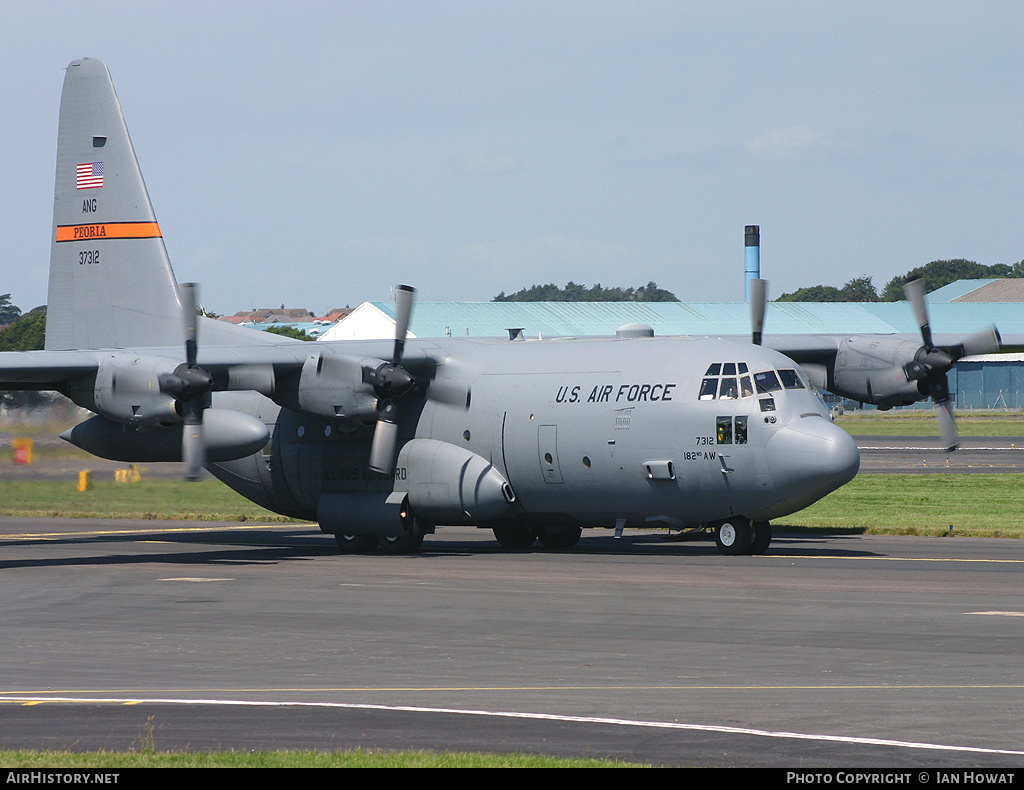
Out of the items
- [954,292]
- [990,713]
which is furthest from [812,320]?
[990,713]

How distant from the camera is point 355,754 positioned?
32.3 feet

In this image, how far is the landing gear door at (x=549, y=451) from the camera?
2703cm

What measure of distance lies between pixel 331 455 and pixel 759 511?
364 inches

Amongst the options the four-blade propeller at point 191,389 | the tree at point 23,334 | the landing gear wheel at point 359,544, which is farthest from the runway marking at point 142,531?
the tree at point 23,334

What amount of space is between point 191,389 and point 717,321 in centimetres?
8656

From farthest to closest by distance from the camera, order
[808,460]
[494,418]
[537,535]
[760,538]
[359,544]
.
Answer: [537,535] < [359,544] < [494,418] < [760,538] < [808,460]

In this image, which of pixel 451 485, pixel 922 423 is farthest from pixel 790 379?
pixel 922 423

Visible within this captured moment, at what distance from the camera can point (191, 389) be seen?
1008 inches

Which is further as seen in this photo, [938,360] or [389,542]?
[389,542]

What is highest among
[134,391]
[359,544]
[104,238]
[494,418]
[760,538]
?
[104,238]

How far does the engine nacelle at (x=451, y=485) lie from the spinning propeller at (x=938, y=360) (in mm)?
8739

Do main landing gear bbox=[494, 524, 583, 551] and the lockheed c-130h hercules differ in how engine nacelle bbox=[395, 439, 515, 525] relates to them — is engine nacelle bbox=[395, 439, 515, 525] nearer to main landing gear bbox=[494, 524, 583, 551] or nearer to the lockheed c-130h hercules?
the lockheed c-130h hercules

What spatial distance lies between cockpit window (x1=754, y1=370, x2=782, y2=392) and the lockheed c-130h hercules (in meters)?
0.05

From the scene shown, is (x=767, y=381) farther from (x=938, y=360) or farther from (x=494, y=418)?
(x=494, y=418)
